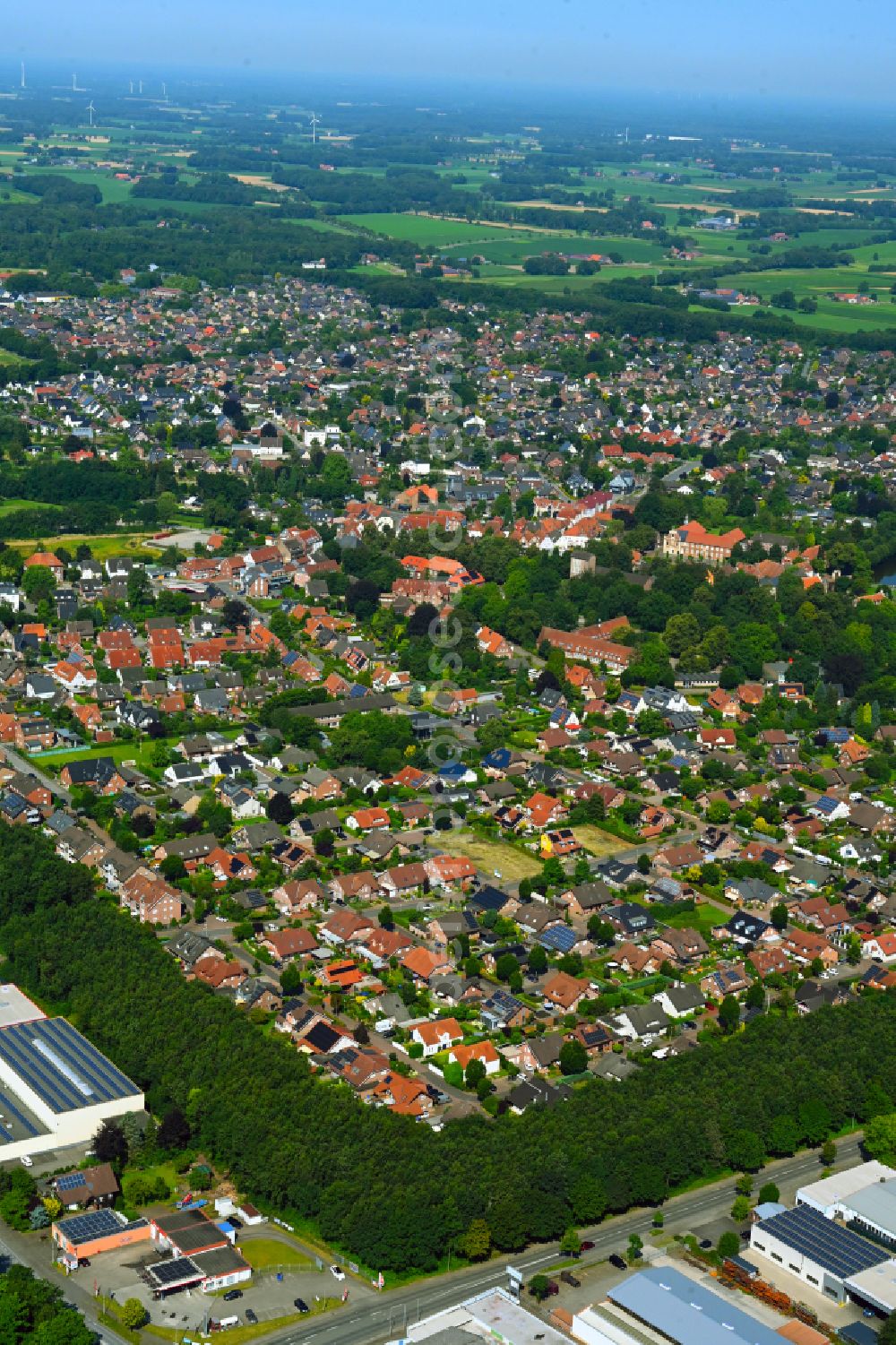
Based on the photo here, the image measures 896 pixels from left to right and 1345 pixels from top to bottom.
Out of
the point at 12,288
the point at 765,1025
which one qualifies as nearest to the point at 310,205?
the point at 12,288

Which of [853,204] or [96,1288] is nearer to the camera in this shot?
[96,1288]

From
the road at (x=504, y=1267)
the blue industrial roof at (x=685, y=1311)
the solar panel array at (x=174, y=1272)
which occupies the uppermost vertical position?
the blue industrial roof at (x=685, y=1311)

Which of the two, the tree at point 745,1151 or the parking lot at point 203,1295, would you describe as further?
the tree at point 745,1151

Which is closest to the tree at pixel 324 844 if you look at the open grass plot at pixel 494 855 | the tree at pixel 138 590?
the open grass plot at pixel 494 855

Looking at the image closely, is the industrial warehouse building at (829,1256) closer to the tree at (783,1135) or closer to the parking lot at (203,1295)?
the tree at (783,1135)

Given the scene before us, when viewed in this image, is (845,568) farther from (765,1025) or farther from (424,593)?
(765,1025)

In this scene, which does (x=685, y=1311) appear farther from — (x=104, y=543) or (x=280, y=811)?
(x=104, y=543)
